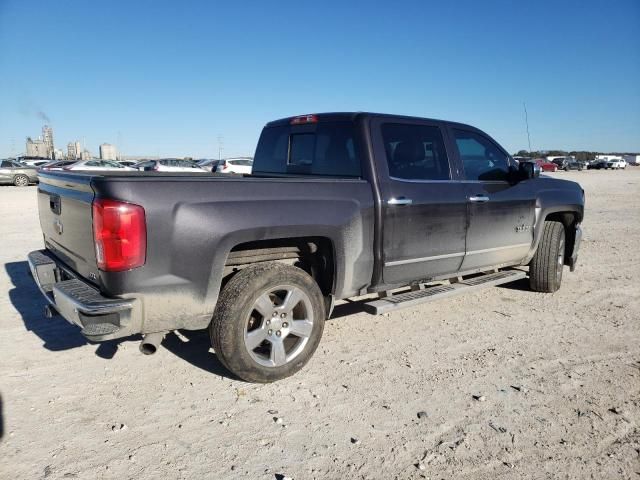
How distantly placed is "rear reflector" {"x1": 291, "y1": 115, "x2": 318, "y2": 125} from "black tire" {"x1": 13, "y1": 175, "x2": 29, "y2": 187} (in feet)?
90.5

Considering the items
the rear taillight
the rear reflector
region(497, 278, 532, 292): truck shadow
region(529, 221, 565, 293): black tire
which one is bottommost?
region(497, 278, 532, 292): truck shadow

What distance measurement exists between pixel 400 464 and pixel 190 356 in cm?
202

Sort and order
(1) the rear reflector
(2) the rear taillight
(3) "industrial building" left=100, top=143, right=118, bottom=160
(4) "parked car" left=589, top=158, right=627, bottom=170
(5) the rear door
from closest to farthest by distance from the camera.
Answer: (2) the rear taillight, (1) the rear reflector, (5) the rear door, (4) "parked car" left=589, top=158, right=627, bottom=170, (3) "industrial building" left=100, top=143, right=118, bottom=160

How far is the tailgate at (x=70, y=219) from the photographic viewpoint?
295 cm

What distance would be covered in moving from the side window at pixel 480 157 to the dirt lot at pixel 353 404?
4.75ft

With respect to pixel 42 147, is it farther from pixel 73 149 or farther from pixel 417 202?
pixel 417 202

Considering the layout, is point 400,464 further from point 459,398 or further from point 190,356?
point 190,356

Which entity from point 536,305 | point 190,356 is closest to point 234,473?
Result: point 190,356

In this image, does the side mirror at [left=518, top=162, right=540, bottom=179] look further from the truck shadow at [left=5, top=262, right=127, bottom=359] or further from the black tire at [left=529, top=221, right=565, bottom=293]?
the truck shadow at [left=5, top=262, right=127, bottom=359]

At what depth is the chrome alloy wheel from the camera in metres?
3.31

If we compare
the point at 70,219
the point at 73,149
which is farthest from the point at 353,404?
the point at 73,149

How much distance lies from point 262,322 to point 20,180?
1136 inches

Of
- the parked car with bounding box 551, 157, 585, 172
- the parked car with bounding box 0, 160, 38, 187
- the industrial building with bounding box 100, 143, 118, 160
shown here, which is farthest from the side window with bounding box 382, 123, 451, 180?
the industrial building with bounding box 100, 143, 118, 160

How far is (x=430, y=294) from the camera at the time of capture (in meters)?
4.19
